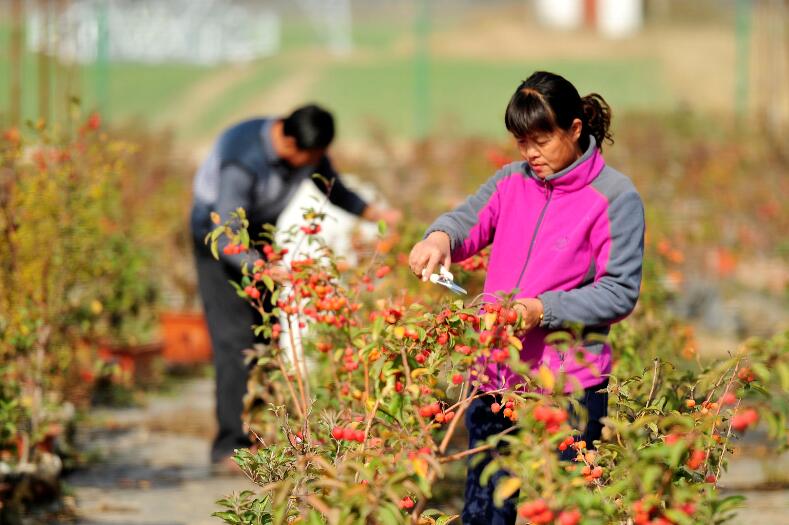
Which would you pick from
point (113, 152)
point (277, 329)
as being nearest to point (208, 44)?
point (113, 152)

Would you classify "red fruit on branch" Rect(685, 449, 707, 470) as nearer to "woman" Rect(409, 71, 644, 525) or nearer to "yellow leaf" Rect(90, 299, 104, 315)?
"woman" Rect(409, 71, 644, 525)

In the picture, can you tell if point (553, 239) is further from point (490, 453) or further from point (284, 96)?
point (284, 96)

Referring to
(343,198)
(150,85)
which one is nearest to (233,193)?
(343,198)

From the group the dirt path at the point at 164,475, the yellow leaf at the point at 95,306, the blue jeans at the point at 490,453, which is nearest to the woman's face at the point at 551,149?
the blue jeans at the point at 490,453

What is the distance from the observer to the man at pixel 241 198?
5.26 meters

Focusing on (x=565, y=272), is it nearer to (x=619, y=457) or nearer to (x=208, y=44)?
(x=619, y=457)

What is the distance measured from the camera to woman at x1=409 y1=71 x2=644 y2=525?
3.03m

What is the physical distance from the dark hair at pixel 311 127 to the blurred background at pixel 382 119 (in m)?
0.56

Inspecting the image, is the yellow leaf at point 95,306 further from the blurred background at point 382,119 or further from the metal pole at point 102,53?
the metal pole at point 102,53

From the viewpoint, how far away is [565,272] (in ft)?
10.3

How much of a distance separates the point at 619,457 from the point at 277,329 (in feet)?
3.86

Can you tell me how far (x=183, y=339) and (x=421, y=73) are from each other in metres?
7.79

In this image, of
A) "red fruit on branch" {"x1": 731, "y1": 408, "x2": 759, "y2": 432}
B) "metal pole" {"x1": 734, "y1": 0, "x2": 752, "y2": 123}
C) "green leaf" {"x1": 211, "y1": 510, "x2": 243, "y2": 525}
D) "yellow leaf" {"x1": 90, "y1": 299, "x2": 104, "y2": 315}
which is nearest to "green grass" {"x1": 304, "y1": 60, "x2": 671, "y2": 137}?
"metal pole" {"x1": 734, "y1": 0, "x2": 752, "y2": 123}

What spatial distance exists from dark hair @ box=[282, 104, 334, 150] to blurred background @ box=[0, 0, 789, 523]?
0.56m
